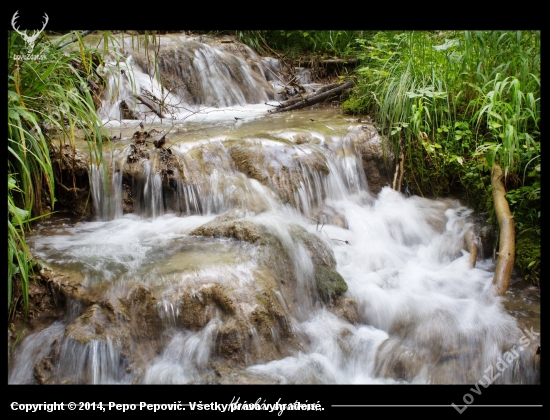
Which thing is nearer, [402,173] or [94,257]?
[94,257]

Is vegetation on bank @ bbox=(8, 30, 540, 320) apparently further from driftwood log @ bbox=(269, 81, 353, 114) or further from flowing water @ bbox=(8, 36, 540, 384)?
driftwood log @ bbox=(269, 81, 353, 114)

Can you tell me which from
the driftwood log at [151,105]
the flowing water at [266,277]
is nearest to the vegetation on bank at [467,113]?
the flowing water at [266,277]

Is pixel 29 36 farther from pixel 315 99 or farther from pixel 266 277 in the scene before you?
pixel 315 99

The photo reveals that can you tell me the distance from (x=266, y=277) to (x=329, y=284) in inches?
17.8

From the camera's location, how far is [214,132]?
181 inches

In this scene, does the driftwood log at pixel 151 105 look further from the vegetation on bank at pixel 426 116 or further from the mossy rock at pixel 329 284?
the mossy rock at pixel 329 284

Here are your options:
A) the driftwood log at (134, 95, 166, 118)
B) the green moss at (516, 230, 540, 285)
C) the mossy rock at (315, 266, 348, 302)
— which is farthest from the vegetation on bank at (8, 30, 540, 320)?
the mossy rock at (315, 266, 348, 302)

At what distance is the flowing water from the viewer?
241 centimetres

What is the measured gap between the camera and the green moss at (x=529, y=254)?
296cm

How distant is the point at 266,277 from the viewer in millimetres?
2781
